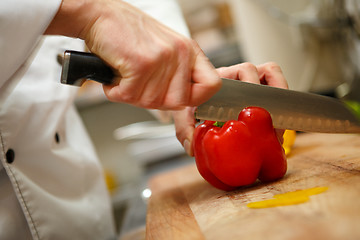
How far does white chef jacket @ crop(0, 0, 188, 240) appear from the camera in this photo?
624 mm

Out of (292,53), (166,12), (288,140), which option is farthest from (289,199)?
(292,53)

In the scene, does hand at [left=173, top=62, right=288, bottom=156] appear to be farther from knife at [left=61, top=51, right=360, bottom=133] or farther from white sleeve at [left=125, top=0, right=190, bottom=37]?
white sleeve at [left=125, top=0, right=190, bottom=37]

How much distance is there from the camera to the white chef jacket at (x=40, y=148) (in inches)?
24.6

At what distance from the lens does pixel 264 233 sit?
0.45 metres

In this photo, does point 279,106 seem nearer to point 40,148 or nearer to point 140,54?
point 140,54

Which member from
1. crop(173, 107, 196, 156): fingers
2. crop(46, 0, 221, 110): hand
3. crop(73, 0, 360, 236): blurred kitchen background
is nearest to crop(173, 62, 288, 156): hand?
crop(173, 107, 196, 156): fingers

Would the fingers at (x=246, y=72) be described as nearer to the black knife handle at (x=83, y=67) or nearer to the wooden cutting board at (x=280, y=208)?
the wooden cutting board at (x=280, y=208)

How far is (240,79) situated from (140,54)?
36 cm

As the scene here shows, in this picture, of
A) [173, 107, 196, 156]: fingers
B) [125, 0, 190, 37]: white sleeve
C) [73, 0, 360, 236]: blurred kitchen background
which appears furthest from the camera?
[73, 0, 360, 236]: blurred kitchen background

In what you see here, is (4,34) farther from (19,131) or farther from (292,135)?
(292,135)

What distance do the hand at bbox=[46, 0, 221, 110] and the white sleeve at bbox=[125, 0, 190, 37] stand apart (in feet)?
2.02

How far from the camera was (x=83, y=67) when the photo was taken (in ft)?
2.02

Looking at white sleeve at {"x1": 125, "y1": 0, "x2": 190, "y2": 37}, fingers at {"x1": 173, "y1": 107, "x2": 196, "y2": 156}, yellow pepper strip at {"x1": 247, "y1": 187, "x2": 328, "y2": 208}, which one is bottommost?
fingers at {"x1": 173, "y1": 107, "x2": 196, "y2": 156}

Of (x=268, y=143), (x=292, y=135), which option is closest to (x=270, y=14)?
(x=292, y=135)
